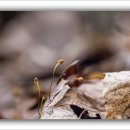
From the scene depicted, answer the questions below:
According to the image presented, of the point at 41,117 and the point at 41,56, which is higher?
the point at 41,56

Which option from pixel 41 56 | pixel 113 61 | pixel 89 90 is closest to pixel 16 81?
pixel 41 56
